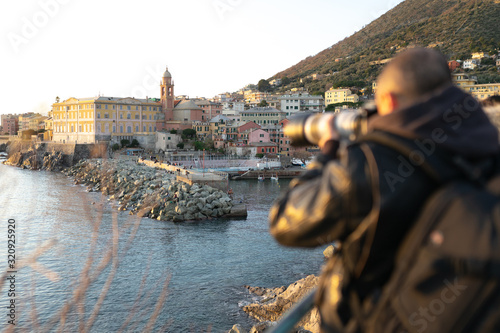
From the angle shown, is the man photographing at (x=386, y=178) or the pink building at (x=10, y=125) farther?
the pink building at (x=10, y=125)

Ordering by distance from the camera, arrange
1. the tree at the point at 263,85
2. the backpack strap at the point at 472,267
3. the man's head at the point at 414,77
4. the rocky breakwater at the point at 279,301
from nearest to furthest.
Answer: the backpack strap at the point at 472,267 < the man's head at the point at 414,77 < the rocky breakwater at the point at 279,301 < the tree at the point at 263,85

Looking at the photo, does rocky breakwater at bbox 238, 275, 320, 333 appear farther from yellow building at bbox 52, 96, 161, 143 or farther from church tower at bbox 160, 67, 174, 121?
church tower at bbox 160, 67, 174, 121

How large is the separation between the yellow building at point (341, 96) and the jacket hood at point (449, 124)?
53.9m

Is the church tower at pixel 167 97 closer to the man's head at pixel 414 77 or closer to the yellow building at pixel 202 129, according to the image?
the yellow building at pixel 202 129

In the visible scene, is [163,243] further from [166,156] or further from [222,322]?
[166,156]

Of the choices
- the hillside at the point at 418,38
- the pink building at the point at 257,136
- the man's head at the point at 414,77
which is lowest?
the man's head at the point at 414,77

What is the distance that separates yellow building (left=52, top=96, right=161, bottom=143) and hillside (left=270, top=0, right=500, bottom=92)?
28277 mm

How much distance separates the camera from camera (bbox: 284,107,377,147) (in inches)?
38.4

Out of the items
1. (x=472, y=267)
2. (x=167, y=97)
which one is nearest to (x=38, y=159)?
(x=167, y=97)

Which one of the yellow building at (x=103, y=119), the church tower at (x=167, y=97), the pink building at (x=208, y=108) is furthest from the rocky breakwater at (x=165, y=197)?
the pink building at (x=208, y=108)

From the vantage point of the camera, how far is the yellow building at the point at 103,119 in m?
43.6

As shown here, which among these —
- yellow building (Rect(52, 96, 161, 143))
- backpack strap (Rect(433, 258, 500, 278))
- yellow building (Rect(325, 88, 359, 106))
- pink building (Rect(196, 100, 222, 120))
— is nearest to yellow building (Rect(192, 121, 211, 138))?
yellow building (Rect(52, 96, 161, 143))

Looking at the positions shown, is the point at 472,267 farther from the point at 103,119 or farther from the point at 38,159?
the point at 38,159

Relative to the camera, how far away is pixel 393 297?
2.75 ft
